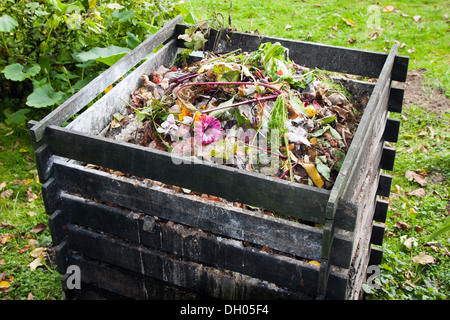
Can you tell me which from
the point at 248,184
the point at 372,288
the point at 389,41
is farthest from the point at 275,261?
the point at 389,41

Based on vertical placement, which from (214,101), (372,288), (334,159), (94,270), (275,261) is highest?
(214,101)

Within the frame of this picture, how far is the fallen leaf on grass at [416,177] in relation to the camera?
4.24 meters

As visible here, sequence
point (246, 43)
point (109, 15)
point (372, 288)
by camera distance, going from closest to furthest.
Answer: point (372, 288), point (246, 43), point (109, 15)

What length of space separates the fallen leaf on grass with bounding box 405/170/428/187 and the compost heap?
1496 mm

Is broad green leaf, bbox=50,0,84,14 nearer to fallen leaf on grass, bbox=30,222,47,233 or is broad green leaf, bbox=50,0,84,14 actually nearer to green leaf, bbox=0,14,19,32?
green leaf, bbox=0,14,19,32

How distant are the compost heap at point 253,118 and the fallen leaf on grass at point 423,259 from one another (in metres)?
1.21

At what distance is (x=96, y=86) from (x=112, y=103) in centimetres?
22

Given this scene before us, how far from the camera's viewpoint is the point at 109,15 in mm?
4418

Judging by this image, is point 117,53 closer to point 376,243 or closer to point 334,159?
point 334,159

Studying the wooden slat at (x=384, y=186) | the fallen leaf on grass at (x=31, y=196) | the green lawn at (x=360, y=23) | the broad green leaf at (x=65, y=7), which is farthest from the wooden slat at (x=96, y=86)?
the green lawn at (x=360, y=23)

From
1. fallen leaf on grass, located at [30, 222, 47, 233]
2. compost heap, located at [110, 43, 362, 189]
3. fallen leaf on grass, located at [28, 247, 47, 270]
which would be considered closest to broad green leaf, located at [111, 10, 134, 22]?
compost heap, located at [110, 43, 362, 189]

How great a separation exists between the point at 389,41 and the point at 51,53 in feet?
13.0

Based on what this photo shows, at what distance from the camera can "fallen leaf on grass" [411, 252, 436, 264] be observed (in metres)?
3.50

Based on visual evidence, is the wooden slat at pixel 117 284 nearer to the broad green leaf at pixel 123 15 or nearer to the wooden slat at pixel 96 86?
the wooden slat at pixel 96 86
